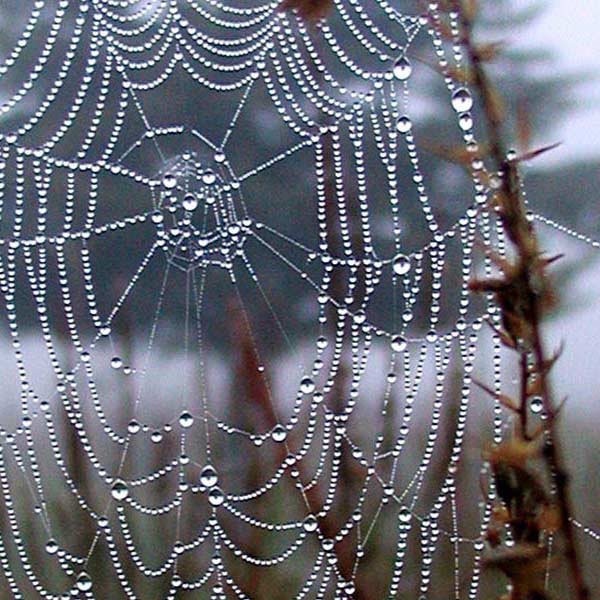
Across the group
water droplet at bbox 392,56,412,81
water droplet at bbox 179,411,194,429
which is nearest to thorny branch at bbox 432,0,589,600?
water droplet at bbox 392,56,412,81

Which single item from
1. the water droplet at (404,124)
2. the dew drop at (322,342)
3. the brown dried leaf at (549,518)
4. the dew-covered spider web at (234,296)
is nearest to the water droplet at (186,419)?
the dew-covered spider web at (234,296)

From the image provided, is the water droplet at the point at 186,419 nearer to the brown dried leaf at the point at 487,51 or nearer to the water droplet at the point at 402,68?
the water droplet at the point at 402,68

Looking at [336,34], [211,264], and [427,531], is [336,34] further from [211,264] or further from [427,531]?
[427,531]

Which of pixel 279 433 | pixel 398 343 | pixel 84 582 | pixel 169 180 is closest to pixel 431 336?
pixel 398 343

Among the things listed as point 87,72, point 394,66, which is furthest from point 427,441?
point 87,72

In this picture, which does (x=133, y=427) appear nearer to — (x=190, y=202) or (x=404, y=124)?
(x=190, y=202)

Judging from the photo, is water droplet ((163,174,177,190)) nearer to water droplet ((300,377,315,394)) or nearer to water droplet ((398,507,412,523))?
water droplet ((300,377,315,394))
